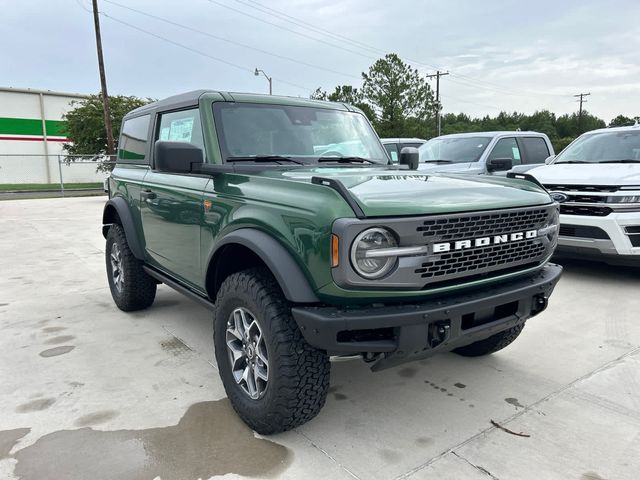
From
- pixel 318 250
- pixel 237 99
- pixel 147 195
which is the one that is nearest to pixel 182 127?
pixel 237 99

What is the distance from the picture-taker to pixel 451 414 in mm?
2861

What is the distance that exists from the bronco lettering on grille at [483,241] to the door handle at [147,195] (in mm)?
2440

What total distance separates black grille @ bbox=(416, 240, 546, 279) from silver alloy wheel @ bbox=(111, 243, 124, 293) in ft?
11.0

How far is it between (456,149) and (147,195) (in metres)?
6.63

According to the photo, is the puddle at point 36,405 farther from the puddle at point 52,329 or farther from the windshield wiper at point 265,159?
the windshield wiper at point 265,159

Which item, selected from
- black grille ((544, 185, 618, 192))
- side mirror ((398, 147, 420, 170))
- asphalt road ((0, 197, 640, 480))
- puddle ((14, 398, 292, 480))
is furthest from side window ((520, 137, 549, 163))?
puddle ((14, 398, 292, 480))

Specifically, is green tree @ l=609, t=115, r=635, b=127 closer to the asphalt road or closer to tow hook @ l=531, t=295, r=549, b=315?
the asphalt road

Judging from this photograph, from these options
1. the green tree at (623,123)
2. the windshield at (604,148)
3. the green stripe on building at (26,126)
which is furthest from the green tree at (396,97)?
the windshield at (604,148)

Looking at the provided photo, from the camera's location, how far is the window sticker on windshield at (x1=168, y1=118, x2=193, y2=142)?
3557 mm

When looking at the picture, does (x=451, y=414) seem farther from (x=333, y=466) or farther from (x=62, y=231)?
(x=62, y=231)

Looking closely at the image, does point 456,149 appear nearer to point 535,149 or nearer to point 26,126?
point 535,149

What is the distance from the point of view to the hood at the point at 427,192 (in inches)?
88.3

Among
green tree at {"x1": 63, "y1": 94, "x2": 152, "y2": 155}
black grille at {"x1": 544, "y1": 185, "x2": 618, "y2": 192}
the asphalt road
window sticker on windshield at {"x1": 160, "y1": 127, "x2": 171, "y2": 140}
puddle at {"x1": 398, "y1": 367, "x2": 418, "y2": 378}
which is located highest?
green tree at {"x1": 63, "y1": 94, "x2": 152, "y2": 155}

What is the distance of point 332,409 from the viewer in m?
2.93
